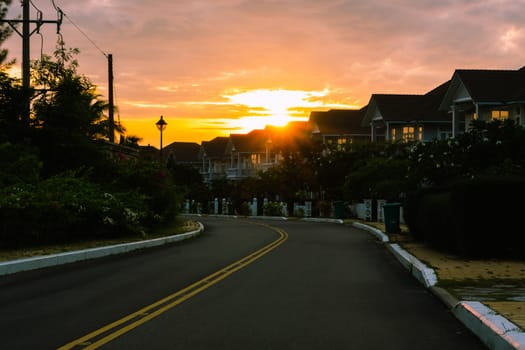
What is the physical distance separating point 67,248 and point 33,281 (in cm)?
606

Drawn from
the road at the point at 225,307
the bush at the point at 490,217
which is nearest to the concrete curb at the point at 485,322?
the road at the point at 225,307

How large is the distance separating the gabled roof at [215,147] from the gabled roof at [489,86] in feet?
216

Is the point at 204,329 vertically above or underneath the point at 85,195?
underneath

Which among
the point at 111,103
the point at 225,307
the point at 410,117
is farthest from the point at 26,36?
the point at 410,117

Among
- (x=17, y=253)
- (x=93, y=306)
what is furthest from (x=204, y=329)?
(x=17, y=253)

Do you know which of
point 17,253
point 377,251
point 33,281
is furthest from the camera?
point 377,251

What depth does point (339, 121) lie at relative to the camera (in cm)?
7619

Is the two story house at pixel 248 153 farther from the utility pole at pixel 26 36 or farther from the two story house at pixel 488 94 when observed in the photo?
the utility pole at pixel 26 36

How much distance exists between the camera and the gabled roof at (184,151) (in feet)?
423

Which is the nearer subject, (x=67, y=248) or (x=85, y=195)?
(x=67, y=248)

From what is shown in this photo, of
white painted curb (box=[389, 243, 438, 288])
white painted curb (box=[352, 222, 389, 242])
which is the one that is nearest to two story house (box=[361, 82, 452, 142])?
white painted curb (box=[352, 222, 389, 242])

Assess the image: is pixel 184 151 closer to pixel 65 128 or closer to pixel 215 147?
pixel 215 147

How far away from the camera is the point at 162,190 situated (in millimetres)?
30922

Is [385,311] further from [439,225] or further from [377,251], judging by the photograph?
[377,251]
